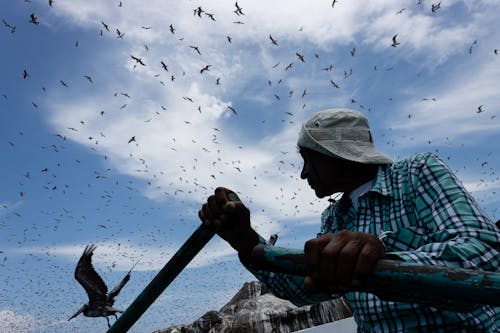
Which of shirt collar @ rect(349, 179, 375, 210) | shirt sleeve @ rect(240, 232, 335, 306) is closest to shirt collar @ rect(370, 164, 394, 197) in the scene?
shirt collar @ rect(349, 179, 375, 210)

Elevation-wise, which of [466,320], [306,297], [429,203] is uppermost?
[429,203]

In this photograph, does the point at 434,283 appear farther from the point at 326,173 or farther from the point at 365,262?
the point at 326,173

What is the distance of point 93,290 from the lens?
634 inches

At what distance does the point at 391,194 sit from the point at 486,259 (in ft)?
2.80

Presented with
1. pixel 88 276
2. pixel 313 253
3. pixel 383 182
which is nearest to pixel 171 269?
pixel 313 253

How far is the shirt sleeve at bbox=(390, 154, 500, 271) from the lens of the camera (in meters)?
Answer: 1.58

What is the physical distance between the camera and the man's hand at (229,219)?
1.96 m

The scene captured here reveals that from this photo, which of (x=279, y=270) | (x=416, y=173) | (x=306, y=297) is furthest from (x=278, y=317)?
(x=279, y=270)

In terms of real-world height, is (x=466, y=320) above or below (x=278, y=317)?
below

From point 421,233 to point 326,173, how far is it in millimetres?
806

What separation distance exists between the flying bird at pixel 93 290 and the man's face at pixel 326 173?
1308 cm

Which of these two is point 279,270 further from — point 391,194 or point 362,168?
point 362,168

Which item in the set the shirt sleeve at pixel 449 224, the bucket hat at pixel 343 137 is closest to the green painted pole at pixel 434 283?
the shirt sleeve at pixel 449 224

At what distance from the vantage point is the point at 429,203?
2.14 metres
